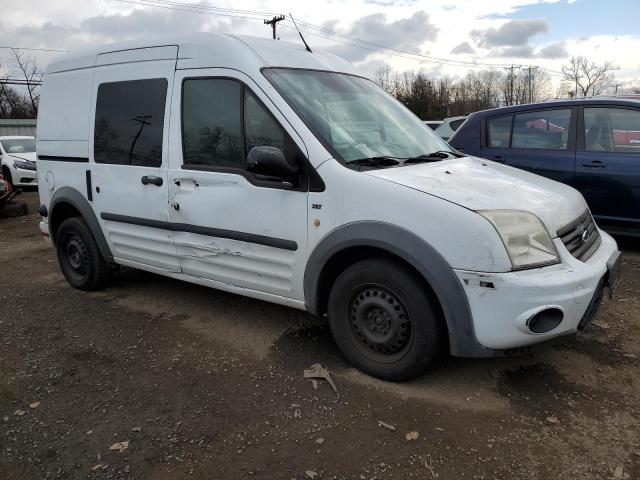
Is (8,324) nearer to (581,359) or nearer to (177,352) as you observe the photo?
(177,352)

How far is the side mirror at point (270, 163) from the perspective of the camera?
3.16 meters

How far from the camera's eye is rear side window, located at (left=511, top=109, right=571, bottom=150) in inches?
238

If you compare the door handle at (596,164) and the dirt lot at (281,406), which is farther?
the door handle at (596,164)

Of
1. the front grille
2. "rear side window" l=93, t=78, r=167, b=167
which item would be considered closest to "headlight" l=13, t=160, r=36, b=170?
"rear side window" l=93, t=78, r=167, b=167

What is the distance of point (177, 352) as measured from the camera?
3805 millimetres

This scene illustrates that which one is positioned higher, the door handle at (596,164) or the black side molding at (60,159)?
the black side molding at (60,159)

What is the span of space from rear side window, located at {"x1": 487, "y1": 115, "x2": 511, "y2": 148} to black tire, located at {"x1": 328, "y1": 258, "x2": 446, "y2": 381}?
4.04 m

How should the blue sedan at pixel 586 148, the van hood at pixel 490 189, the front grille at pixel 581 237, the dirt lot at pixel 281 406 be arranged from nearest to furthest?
the dirt lot at pixel 281 406
the van hood at pixel 490 189
the front grille at pixel 581 237
the blue sedan at pixel 586 148

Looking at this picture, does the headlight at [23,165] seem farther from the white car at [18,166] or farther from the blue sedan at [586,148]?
the blue sedan at [586,148]

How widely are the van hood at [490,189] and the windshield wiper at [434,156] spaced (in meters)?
0.07

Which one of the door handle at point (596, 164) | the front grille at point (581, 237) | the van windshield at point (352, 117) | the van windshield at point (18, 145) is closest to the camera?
the front grille at point (581, 237)

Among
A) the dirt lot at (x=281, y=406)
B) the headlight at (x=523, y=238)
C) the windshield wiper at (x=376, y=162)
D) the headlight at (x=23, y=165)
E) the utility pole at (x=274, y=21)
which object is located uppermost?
the utility pole at (x=274, y=21)

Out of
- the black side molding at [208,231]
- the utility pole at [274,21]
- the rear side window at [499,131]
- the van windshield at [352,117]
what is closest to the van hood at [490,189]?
the van windshield at [352,117]

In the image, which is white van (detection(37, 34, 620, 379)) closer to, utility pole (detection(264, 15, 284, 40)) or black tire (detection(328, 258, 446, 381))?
black tire (detection(328, 258, 446, 381))
